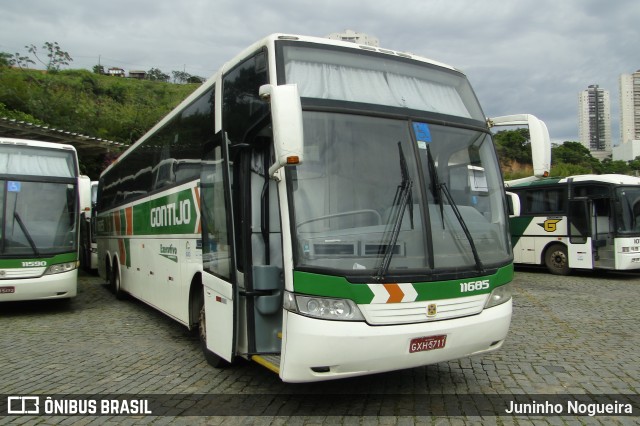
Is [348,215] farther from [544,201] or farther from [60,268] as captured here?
[544,201]

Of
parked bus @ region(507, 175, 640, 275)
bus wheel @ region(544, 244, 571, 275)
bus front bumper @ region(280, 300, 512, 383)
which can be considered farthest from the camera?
bus wheel @ region(544, 244, 571, 275)

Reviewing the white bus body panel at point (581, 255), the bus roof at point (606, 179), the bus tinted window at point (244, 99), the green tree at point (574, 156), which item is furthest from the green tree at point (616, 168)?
the bus tinted window at point (244, 99)

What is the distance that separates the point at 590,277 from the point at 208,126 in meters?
13.7

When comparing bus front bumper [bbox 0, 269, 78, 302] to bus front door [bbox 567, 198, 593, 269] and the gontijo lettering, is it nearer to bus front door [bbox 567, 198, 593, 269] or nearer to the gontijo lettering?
the gontijo lettering

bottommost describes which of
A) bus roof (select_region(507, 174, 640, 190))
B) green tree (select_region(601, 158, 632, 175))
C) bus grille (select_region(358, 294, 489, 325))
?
bus grille (select_region(358, 294, 489, 325))

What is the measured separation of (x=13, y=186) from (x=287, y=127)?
8.23 meters

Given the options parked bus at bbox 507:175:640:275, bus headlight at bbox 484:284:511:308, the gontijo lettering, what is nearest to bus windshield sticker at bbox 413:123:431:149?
bus headlight at bbox 484:284:511:308

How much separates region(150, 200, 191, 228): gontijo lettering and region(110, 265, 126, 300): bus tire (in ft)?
13.2

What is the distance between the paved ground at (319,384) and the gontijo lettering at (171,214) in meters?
1.76

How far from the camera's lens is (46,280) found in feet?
32.7

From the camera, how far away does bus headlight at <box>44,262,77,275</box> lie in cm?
1009

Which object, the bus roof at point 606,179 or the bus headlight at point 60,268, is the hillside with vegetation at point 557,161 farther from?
the bus headlight at point 60,268

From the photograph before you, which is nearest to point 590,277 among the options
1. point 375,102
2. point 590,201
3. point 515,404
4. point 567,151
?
point 590,201

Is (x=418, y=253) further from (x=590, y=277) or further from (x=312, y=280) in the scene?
(x=590, y=277)
